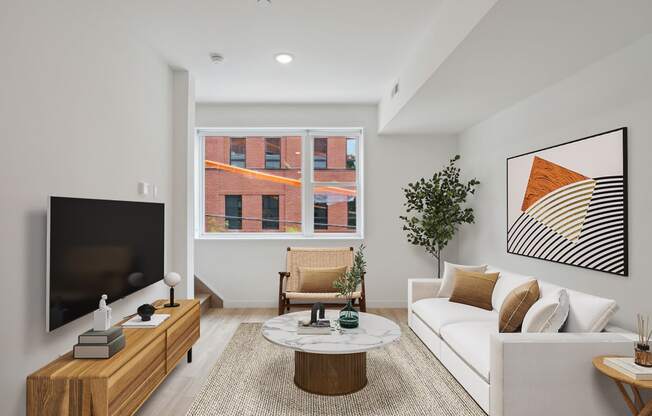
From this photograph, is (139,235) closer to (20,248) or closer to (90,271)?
(90,271)

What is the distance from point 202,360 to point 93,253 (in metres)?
1.50

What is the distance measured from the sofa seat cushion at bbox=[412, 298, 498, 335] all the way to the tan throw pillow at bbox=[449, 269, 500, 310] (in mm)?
57

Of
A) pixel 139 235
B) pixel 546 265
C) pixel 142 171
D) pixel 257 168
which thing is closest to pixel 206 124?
pixel 257 168

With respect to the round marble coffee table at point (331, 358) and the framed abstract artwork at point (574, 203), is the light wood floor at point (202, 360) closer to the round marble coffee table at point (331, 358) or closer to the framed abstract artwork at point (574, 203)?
the round marble coffee table at point (331, 358)

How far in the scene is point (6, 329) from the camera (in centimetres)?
188

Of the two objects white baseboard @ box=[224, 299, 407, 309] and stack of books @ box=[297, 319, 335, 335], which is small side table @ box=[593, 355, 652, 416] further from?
white baseboard @ box=[224, 299, 407, 309]

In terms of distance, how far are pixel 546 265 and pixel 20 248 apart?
11.9 feet

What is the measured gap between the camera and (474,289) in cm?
367

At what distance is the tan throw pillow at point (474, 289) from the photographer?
11.9ft

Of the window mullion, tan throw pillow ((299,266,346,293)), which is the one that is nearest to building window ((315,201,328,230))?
the window mullion

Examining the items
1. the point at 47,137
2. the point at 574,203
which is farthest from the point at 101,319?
the point at 574,203

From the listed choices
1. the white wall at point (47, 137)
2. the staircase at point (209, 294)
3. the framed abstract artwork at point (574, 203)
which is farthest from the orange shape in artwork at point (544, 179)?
the staircase at point (209, 294)

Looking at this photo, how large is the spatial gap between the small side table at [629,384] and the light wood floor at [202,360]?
7.86 feet

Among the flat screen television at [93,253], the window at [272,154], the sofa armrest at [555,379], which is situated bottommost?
the sofa armrest at [555,379]
